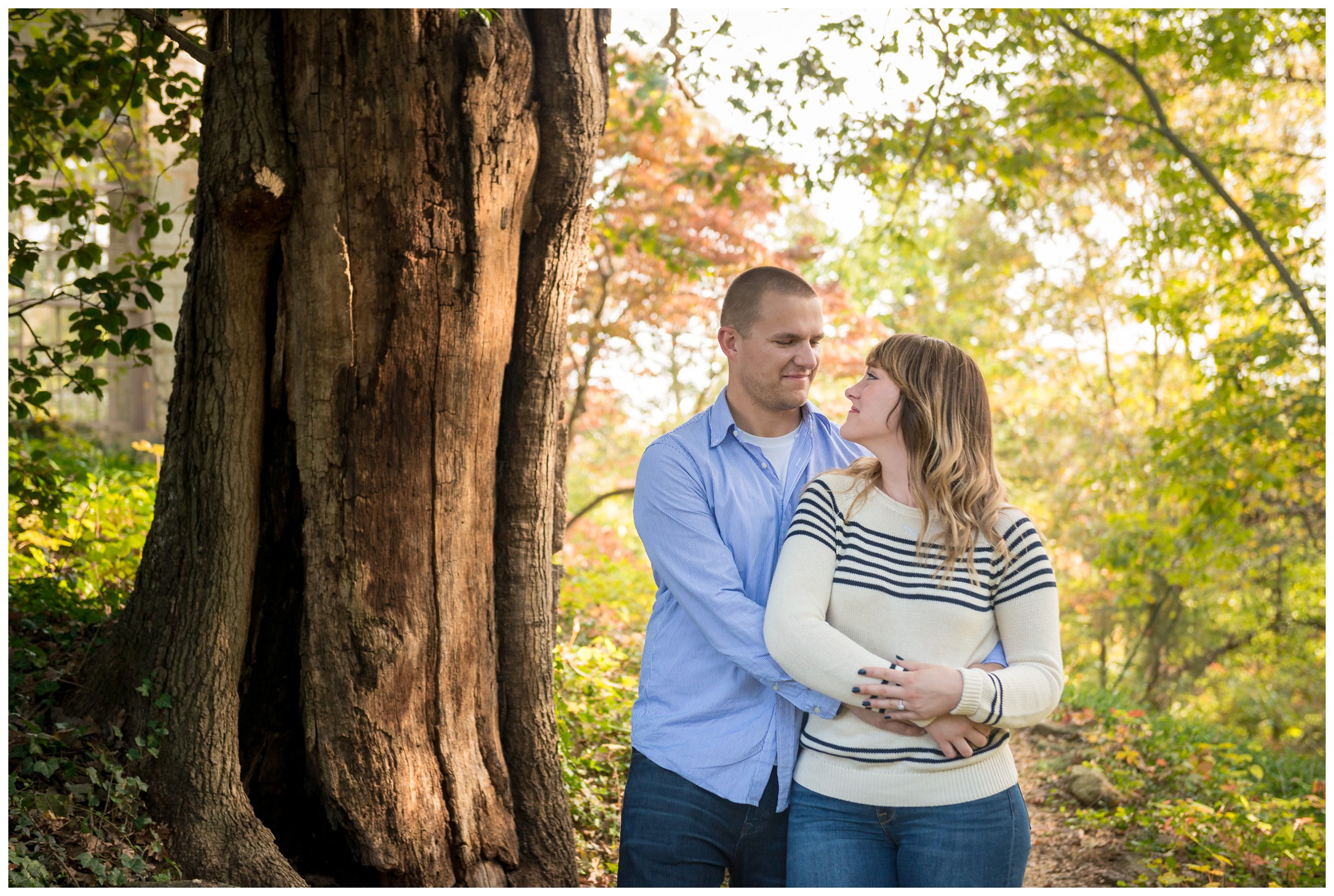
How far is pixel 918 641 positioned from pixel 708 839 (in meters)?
0.75

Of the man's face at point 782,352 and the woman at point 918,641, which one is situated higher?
the man's face at point 782,352

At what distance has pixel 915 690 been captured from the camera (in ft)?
6.88

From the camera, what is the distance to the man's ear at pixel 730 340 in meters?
2.75

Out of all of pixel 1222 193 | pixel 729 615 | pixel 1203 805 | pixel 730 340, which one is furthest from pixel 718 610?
pixel 1222 193

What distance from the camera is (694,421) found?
8.97ft

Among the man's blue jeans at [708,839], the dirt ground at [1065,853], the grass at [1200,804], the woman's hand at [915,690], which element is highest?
the woman's hand at [915,690]

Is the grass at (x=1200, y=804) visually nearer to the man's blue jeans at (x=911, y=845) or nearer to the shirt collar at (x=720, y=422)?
the man's blue jeans at (x=911, y=845)

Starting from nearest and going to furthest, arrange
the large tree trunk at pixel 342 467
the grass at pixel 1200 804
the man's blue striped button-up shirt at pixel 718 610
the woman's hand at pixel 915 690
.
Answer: the woman's hand at pixel 915 690 → the man's blue striped button-up shirt at pixel 718 610 → the large tree trunk at pixel 342 467 → the grass at pixel 1200 804

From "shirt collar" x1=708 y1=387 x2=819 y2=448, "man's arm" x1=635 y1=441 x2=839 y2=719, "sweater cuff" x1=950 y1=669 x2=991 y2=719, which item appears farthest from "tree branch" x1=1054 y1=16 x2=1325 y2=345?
"sweater cuff" x1=950 y1=669 x2=991 y2=719

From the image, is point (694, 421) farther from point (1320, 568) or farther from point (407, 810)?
point (1320, 568)

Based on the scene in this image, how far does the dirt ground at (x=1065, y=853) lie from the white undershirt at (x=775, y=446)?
106 inches

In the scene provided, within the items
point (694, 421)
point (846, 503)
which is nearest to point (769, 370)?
point (694, 421)

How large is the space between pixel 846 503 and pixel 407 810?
5.45 ft

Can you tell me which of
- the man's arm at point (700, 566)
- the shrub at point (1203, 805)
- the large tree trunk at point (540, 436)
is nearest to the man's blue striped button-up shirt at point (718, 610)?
the man's arm at point (700, 566)
